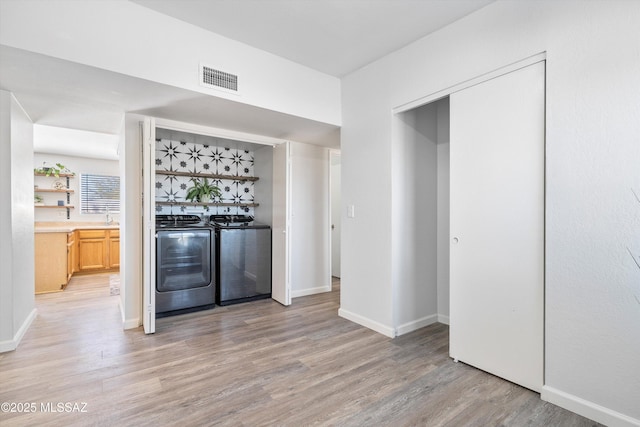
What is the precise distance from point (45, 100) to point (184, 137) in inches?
55.1

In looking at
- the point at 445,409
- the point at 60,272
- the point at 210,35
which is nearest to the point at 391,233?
the point at 445,409

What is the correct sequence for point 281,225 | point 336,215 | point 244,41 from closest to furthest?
point 244,41 < point 281,225 < point 336,215

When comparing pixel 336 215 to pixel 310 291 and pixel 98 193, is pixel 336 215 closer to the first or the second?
pixel 310 291

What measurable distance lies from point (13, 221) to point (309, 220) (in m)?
3.00

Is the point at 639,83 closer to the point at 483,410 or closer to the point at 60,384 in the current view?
the point at 483,410

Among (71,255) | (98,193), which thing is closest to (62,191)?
(98,193)

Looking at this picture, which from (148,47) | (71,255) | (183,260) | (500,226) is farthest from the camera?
(71,255)

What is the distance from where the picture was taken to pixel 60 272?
435 centimetres

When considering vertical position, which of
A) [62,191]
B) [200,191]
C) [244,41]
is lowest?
[200,191]

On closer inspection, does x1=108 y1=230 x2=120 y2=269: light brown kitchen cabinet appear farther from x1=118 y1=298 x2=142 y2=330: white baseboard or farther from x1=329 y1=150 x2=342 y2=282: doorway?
x1=329 y1=150 x2=342 y2=282: doorway

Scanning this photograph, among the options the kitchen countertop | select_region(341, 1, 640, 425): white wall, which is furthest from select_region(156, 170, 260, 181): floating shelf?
select_region(341, 1, 640, 425): white wall

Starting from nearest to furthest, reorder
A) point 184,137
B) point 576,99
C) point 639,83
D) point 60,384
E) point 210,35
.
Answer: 1. point 639,83
2. point 576,99
3. point 60,384
4. point 210,35
5. point 184,137

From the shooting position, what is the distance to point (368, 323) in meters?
3.04

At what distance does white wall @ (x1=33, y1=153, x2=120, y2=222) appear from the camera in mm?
5852
